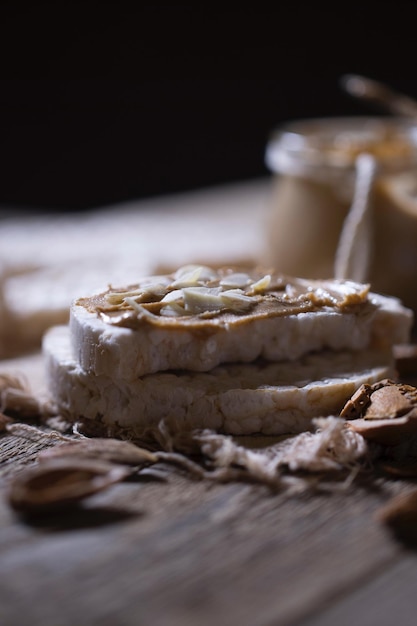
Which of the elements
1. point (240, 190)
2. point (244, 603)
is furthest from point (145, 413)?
point (240, 190)

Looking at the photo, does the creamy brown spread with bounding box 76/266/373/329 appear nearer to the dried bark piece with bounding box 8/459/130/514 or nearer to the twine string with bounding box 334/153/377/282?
the dried bark piece with bounding box 8/459/130/514

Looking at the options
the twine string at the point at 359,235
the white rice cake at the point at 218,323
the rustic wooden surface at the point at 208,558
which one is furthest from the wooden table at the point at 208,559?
the twine string at the point at 359,235

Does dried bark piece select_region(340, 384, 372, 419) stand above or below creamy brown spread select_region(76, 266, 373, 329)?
below

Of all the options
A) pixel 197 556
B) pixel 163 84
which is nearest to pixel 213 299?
pixel 197 556

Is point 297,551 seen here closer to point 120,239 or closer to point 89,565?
point 89,565

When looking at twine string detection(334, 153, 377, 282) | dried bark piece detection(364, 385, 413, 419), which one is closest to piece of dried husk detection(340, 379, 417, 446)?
dried bark piece detection(364, 385, 413, 419)
